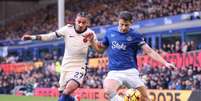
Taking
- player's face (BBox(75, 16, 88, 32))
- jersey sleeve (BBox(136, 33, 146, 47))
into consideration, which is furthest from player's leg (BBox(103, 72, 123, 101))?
player's face (BBox(75, 16, 88, 32))

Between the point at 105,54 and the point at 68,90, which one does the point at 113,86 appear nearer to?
the point at 68,90

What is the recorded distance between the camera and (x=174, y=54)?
23141 mm

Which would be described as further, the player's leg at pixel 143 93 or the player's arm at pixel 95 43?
the player's arm at pixel 95 43

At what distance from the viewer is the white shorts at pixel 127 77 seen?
10812 mm

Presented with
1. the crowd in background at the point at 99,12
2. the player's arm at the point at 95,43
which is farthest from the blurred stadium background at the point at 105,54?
the player's arm at the point at 95,43

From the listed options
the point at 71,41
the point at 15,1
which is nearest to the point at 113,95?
the point at 71,41

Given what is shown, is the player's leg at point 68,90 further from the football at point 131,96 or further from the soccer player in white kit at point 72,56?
the football at point 131,96

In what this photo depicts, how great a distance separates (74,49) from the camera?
11891 millimetres

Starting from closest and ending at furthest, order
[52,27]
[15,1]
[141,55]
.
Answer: [141,55]
[52,27]
[15,1]

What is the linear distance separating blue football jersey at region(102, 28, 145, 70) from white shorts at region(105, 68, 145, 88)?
0.07 m

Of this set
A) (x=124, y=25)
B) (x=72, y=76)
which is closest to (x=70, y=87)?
(x=72, y=76)

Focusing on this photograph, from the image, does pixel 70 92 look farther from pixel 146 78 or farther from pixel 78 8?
pixel 78 8

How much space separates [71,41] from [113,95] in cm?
170

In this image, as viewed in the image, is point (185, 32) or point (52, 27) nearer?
point (185, 32)
